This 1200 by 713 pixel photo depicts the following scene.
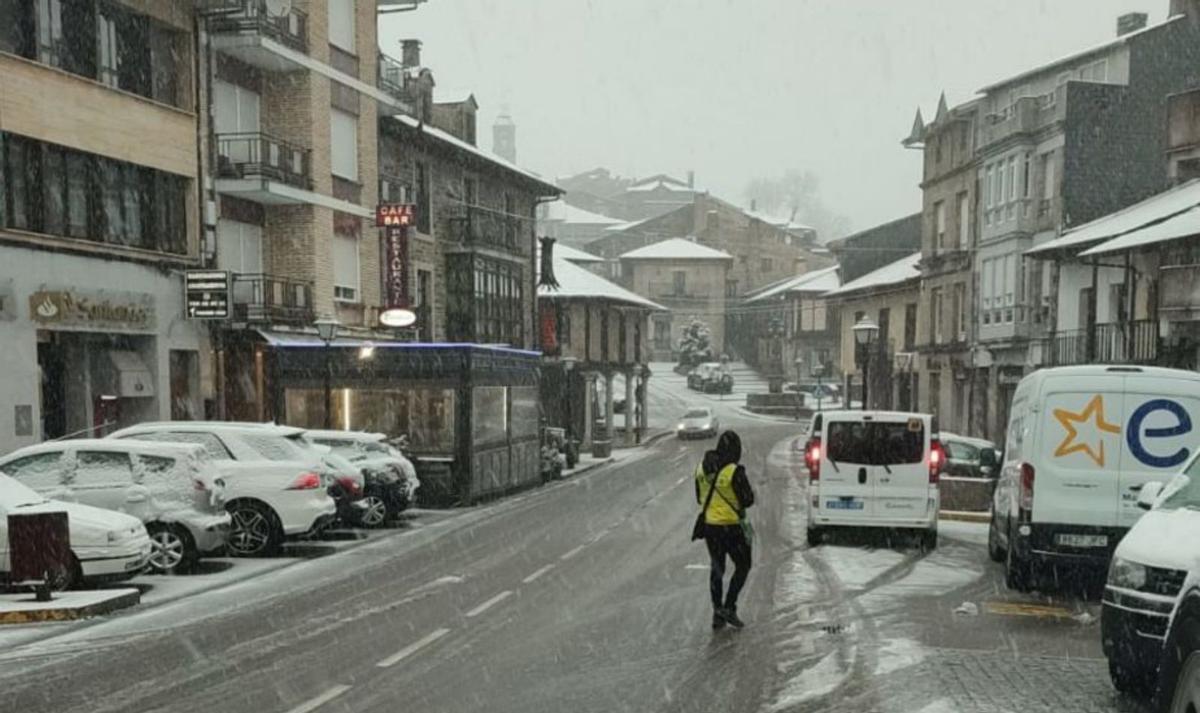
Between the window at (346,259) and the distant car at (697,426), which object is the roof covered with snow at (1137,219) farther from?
the distant car at (697,426)

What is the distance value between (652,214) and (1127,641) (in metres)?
133

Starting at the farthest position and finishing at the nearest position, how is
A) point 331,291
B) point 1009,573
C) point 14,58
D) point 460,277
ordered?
point 460,277 → point 331,291 → point 14,58 → point 1009,573

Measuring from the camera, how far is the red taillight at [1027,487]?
12.2 metres

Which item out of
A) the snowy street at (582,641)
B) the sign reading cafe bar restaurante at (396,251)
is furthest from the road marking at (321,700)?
the sign reading cafe bar restaurante at (396,251)

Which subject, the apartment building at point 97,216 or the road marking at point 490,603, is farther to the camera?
the apartment building at point 97,216

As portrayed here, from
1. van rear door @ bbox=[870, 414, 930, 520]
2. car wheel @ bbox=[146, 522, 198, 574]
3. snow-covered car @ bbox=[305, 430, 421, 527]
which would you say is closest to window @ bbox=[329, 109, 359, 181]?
snow-covered car @ bbox=[305, 430, 421, 527]

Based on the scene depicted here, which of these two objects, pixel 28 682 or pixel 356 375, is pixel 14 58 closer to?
pixel 356 375

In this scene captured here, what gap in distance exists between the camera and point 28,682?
884 centimetres

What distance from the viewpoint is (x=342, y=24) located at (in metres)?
31.8

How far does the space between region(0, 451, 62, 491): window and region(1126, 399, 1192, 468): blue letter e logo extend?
42.5 feet

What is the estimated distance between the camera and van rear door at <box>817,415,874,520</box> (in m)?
16.4

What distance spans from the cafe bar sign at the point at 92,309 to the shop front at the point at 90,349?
0.02 meters

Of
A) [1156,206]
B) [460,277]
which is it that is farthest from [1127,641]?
[460,277]

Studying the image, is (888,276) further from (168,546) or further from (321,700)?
(321,700)
